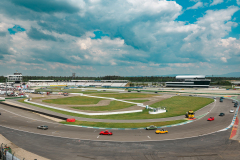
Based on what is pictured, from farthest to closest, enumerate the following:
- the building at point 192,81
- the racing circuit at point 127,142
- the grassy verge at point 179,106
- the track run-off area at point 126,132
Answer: the building at point 192,81 < the grassy verge at point 179,106 < the track run-off area at point 126,132 < the racing circuit at point 127,142

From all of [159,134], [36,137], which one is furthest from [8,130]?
[159,134]

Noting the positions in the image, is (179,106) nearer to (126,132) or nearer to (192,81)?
(126,132)

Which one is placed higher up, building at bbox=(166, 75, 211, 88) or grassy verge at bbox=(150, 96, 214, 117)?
building at bbox=(166, 75, 211, 88)

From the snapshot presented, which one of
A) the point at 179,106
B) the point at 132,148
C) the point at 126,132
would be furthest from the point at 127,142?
the point at 179,106

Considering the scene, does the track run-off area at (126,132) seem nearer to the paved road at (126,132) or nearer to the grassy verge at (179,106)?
the paved road at (126,132)

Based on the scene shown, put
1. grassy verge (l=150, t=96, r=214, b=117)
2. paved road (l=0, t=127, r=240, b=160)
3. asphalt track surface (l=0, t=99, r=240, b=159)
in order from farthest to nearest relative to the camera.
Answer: grassy verge (l=150, t=96, r=214, b=117), asphalt track surface (l=0, t=99, r=240, b=159), paved road (l=0, t=127, r=240, b=160)

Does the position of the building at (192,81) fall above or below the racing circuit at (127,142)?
above

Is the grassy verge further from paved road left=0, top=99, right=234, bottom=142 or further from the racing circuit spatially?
the racing circuit

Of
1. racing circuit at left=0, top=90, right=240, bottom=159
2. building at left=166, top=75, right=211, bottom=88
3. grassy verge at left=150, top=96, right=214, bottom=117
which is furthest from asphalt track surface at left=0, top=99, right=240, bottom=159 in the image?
building at left=166, top=75, right=211, bottom=88

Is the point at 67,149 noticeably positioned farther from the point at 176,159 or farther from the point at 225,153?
the point at 225,153

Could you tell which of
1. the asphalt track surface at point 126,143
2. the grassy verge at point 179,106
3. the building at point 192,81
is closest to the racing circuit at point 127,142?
the asphalt track surface at point 126,143
